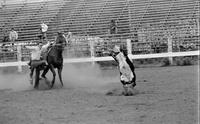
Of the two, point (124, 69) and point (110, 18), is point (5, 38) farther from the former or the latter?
point (124, 69)

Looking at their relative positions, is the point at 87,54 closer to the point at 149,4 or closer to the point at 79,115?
the point at 149,4

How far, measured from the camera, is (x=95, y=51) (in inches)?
860

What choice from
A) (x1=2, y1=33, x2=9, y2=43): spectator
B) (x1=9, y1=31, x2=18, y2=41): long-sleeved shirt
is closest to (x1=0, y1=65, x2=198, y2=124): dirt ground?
(x1=9, y1=31, x2=18, y2=41): long-sleeved shirt

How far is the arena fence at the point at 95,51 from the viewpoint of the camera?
67.9 feet

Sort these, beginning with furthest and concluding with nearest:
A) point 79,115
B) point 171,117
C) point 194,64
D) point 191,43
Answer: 1. point 191,43
2. point 194,64
3. point 79,115
4. point 171,117

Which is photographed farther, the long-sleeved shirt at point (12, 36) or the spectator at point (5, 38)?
the spectator at point (5, 38)

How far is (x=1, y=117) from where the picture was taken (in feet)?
27.6

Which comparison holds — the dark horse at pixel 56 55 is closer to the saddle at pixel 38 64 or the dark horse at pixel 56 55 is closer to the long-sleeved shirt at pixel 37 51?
the saddle at pixel 38 64

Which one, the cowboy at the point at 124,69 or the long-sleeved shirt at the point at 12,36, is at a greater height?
the long-sleeved shirt at the point at 12,36

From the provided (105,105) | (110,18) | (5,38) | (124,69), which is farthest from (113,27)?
(105,105)

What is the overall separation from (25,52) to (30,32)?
4917 millimetres

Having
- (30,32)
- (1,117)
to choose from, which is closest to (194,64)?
(30,32)

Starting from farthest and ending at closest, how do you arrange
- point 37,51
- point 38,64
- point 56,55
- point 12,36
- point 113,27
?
point 12,36
point 113,27
point 37,51
point 38,64
point 56,55

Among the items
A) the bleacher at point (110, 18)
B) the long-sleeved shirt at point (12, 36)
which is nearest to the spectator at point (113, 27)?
the bleacher at point (110, 18)
